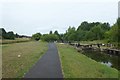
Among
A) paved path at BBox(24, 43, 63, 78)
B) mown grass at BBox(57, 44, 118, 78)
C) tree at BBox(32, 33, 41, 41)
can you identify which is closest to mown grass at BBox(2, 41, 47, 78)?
paved path at BBox(24, 43, 63, 78)

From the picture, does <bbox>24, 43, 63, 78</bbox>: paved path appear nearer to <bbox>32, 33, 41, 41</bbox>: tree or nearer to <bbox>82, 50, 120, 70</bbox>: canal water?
<bbox>82, 50, 120, 70</bbox>: canal water

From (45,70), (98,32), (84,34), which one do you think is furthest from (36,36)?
(45,70)

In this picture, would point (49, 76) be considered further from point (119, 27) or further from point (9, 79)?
point (119, 27)

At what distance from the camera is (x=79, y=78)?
1627 centimetres

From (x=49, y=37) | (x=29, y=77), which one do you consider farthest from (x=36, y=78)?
(x=49, y=37)

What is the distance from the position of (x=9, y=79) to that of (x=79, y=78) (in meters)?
4.39

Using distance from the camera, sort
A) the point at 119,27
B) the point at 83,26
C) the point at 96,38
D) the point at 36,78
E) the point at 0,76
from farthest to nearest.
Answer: the point at 83,26 < the point at 96,38 < the point at 119,27 < the point at 0,76 < the point at 36,78

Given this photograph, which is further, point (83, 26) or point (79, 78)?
point (83, 26)

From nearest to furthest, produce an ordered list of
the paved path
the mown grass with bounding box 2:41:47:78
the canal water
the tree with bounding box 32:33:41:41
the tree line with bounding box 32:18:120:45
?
the paved path, the mown grass with bounding box 2:41:47:78, the canal water, the tree line with bounding box 32:18:120:45, the tree with bounding box 32:33:41:41

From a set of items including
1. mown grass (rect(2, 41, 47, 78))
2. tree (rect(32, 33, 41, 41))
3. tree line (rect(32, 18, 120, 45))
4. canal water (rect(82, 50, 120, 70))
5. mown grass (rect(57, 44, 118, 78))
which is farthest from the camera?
tree (rect(32, 33, 41, 41))

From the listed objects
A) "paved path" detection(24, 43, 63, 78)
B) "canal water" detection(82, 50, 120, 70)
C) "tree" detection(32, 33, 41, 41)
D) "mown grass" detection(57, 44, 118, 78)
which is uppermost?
"tree" detection(32, 33, 41, 41)

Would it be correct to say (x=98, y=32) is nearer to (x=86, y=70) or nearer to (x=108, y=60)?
(x=108, y=60)

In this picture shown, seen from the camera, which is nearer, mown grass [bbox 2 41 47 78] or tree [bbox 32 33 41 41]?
mown grass [bbox 2 41 47 78]

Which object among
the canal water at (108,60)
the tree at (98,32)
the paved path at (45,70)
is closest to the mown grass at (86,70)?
the paved path at (45,70)
